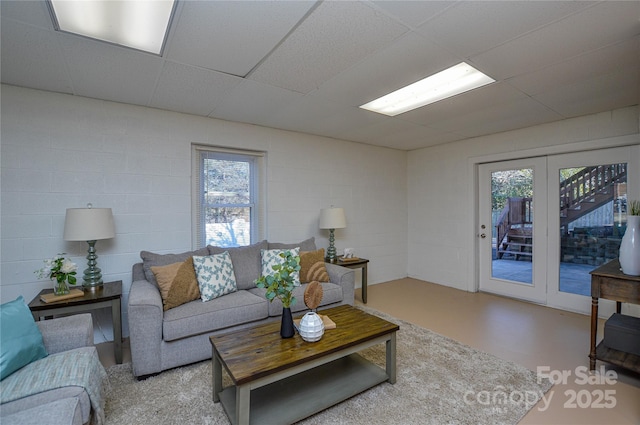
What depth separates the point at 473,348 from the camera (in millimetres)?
2729

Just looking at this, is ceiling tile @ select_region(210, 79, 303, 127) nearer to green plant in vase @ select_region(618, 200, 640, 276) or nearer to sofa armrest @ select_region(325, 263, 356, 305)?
sofa armrest @ select_region(325, 263, 356, 305)

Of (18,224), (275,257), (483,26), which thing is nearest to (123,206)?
(18,224)

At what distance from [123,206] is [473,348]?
3.63 m

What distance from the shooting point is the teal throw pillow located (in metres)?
1.51

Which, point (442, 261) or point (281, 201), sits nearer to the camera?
point (281, 201)

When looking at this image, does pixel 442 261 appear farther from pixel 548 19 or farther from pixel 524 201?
pixel 548 19

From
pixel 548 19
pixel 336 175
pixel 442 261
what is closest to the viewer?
pixel 548 19

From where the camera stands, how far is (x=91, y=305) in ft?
7.93

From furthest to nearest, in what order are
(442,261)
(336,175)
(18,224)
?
(442,261) < (336,175) < (18,224)

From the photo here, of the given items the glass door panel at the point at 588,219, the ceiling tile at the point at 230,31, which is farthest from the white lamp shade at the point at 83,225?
the glass door panel at the point at 588,219

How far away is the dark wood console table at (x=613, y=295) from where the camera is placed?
2.20m

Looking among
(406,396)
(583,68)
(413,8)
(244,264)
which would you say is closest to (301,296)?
(244,264)

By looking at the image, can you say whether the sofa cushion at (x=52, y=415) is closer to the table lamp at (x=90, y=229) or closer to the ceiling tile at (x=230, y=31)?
the table lamp at (x=90, y=229)

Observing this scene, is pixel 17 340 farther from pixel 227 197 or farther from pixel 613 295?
pixel 613 295
